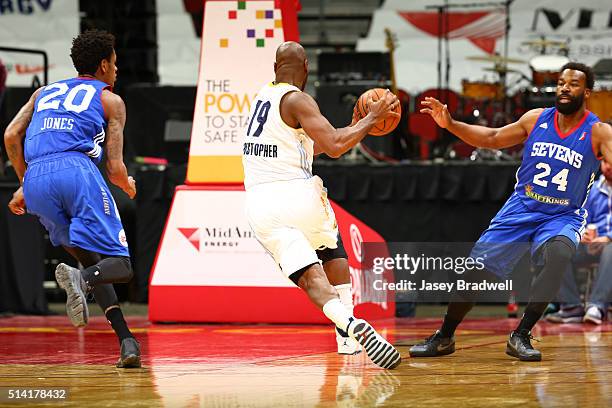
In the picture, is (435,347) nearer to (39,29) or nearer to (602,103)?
(602,103)

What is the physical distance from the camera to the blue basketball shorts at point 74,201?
5922 millimetres

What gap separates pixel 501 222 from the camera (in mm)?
6676

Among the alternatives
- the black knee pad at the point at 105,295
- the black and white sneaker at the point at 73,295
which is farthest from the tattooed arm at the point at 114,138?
the black and white sneaker at the point at 73,295

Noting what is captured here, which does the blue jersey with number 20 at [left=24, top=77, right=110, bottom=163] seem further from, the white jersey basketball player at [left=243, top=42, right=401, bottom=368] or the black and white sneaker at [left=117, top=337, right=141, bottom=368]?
the black and white sneaker at [left=117, top=337, right=141, bottom=368]

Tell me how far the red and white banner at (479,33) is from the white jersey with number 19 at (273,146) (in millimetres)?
8984

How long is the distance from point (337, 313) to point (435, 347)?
3.82 ft

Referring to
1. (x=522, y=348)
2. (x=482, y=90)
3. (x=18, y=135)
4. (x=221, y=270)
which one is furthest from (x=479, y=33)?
(x=18, y=135)

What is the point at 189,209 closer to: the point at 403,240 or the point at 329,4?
the point at 403,240

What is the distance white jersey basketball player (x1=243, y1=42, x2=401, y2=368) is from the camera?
19.1 feet

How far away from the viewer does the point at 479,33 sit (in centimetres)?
1516

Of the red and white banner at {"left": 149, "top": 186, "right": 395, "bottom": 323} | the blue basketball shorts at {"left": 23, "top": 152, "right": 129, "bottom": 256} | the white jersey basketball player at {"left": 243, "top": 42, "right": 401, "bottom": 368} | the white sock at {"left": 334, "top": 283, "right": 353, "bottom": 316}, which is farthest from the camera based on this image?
the red and white banner at {"left": 149, "top": 186, "right": 395, "bottom": 323}

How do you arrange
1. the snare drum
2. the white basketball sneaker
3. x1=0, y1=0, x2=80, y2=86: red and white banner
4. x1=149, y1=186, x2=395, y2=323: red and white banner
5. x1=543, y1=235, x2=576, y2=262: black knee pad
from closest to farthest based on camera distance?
x1=543, y1=235, x2=576, y2=262: black knee pad < the white basketball sneaker < x1=149, y1=186, x2=395, y2=323: red and white banner < the snare drum < x1=0, y1=0, x2=80, y2=86: red and white banner

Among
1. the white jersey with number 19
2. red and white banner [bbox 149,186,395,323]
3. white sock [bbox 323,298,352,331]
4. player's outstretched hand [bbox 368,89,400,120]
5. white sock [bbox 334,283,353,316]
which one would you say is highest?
player's outstretched hand [bbox 368,89,400,120]

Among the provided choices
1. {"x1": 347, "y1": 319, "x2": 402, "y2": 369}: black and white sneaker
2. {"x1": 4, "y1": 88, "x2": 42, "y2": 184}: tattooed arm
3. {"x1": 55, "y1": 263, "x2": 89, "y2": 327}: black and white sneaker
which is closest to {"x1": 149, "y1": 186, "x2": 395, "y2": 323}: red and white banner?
{"x1": 4, "y1": 88, "x2": 42, "y2": 184}: tattooed arm
